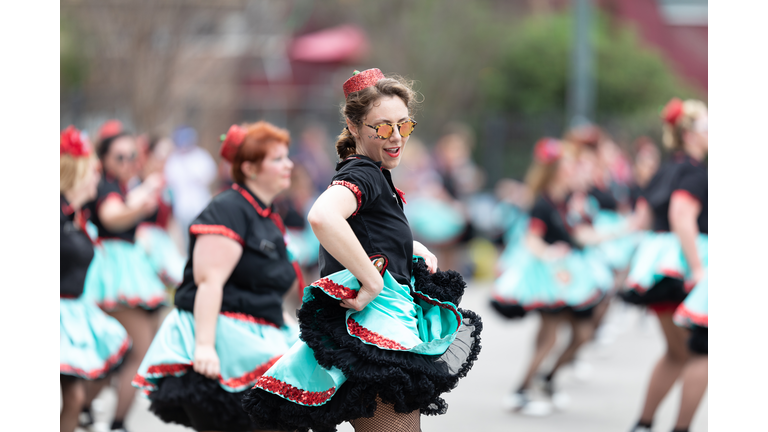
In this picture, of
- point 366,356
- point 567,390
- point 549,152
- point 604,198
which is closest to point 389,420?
point 366,356

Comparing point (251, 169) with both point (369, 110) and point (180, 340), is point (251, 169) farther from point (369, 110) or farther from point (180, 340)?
point (369, 110)

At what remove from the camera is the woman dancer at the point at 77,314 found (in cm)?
445

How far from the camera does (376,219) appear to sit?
10.3 feet

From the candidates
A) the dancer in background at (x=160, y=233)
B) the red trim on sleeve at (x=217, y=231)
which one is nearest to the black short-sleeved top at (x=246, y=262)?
the red trim on sleeve at (x=217, y=231)

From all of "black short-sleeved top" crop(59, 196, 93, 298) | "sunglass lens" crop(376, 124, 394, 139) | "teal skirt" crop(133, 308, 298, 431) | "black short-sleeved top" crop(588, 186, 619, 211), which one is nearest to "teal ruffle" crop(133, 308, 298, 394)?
"teal skirt" crop(133, 308, 298, 431)

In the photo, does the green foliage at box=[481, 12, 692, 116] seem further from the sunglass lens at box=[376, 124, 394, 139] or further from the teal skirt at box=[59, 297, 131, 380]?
the sunglass lens at box=[376, 124, 394, 139]

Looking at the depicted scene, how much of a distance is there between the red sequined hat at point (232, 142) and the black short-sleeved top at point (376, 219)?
3.49ft

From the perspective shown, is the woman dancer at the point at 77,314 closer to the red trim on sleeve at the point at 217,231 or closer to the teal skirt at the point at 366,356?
the red trim on sleeve at the point at 217,231

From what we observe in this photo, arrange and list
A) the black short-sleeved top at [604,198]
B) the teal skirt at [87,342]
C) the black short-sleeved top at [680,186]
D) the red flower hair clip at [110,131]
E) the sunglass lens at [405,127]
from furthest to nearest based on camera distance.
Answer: the black short-sleeved top at [604,198] < the red flower hair clip at [110,131] < the black short-sleeved top at [680,186] < the teal skirt at [87,342] < the sunglass lens at [405,127]

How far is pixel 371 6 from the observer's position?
19.7 metres

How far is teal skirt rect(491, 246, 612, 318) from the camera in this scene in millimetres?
6664

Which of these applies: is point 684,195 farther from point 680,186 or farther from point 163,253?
point 163,253

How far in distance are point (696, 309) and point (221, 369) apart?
261cm

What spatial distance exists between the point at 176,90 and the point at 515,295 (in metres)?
6.38
